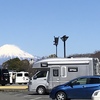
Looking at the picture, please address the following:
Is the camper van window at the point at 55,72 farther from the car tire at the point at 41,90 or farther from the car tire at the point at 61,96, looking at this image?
the car tire at the point at 61,96

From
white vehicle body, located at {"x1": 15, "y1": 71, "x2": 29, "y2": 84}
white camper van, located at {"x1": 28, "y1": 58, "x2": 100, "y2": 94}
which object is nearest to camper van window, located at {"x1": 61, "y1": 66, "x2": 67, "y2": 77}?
white camper van, located at {"x1": 28, "y1": 58, "x2": 100, "y2": 94}

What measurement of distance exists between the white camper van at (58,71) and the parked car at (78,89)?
19.9 feet

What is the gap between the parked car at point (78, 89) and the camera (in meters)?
20.4

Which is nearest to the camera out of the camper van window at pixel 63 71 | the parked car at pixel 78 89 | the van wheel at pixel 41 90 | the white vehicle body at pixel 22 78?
the parked car at pixel 78 89

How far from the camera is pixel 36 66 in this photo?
28000 millimetres

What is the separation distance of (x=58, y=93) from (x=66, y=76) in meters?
6.19

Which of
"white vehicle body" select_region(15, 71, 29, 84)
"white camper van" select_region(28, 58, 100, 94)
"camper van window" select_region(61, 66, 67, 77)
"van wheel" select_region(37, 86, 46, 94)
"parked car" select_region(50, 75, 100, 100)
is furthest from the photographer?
"white vehicle body" select_region(15, 71, 29, 84)

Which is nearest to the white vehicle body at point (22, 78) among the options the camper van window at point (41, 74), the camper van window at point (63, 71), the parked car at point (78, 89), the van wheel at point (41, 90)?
the van wheel at point (41, 90)

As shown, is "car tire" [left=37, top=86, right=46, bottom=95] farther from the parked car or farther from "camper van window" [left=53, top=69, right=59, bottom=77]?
the parked car

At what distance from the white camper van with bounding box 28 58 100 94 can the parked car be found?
19.9ft

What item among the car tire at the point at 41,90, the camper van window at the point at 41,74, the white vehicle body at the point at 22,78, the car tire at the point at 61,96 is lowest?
the car tire at the point at 61,96

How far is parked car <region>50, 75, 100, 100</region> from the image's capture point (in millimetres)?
20428

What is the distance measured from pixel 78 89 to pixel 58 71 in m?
7.08

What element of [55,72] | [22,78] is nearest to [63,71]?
[55,72]
